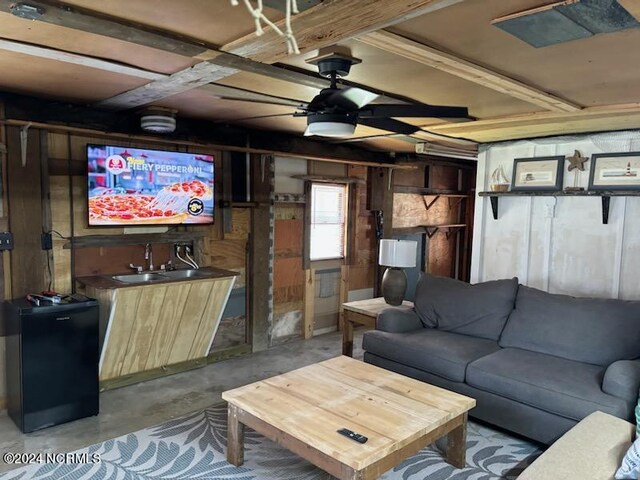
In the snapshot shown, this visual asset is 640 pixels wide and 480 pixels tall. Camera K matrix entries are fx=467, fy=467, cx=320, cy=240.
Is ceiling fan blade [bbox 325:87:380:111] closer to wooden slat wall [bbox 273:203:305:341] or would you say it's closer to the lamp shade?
the lamp shade

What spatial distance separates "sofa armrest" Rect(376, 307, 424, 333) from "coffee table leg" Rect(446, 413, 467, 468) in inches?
47.4

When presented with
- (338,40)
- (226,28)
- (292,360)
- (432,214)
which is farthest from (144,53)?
(432,214)

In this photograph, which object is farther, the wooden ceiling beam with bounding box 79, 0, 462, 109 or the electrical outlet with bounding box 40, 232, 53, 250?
the electrical outlet with bounding box 40, 232, 53, 250

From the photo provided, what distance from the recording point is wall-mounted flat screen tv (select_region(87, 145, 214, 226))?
3600 millimetres

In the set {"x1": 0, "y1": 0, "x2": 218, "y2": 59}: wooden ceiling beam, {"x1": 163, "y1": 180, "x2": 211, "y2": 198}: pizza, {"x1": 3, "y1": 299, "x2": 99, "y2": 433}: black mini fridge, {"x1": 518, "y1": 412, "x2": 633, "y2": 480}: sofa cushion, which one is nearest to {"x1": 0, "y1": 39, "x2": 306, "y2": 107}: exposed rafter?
{"x1": 0, "y1": 0, "x2": 218, "y2": 59}: wooden ceiling beam

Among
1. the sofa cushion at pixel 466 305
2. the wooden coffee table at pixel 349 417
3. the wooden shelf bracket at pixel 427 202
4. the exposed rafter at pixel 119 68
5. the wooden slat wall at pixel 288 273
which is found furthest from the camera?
the wooden shelf bracket at pixel 427 202

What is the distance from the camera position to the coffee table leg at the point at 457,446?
8.73 ft

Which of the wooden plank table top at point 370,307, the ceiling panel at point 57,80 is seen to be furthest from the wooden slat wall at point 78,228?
the wooden plank table top at point 370,307

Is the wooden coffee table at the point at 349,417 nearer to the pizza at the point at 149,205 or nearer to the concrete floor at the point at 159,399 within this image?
the concrete floor at the point at 159,399

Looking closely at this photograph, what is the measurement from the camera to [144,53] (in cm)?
225

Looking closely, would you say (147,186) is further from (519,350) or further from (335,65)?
(519,350)

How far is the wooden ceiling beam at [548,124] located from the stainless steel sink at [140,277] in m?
2.64

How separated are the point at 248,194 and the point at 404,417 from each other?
2916 millimetres

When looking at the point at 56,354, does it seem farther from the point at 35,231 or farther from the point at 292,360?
the point at 292,360
